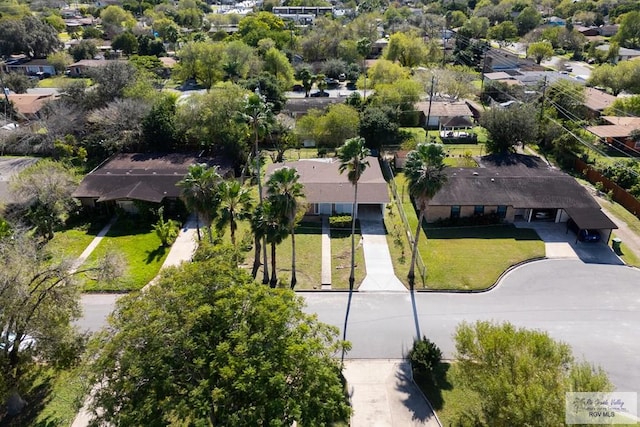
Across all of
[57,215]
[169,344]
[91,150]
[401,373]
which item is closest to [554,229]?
[401,373]

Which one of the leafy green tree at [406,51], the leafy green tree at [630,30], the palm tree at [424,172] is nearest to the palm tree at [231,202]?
the palm tree at [424,172]

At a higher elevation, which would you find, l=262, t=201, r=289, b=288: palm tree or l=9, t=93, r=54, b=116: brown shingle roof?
l=262, t=201, r=289, b=288: palm tree

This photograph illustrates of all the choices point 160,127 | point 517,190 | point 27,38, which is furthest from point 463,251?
point 27,38

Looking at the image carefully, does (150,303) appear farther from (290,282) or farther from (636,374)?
(636,374)

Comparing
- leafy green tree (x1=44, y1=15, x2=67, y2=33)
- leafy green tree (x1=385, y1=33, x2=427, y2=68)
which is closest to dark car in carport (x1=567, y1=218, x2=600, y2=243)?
leafy green tree (x1=385, y1=33, x2=427, y2=68)

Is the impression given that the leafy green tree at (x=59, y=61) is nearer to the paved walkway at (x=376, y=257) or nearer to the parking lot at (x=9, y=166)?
the parking lot at (x=9, y=166)

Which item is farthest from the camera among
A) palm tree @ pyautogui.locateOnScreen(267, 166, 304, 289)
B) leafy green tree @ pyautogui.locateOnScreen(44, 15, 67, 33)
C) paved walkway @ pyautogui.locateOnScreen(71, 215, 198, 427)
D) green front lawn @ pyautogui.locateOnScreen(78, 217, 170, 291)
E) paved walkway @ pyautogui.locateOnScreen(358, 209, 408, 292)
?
leafy green tree @ pyautogui.locateOnScreen(44, 15, 67, 33)

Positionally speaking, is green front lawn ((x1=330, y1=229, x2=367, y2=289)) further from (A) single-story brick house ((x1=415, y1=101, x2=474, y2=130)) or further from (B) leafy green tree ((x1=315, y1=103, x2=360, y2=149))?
(A) single-story brick house ((x1=415, y1=101, x2=474, y2=130))
